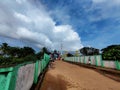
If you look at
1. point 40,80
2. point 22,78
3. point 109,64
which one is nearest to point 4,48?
point 109,64

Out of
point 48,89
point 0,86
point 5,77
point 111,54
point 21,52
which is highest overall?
point 21,52

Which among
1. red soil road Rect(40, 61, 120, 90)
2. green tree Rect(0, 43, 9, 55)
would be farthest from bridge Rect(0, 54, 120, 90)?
green tree Rect(0, 43, 9, 55)

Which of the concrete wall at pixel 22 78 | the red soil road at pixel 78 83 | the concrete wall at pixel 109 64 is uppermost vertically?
the concrete wall at pixel 109 64

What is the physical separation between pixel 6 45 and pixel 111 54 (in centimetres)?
6959

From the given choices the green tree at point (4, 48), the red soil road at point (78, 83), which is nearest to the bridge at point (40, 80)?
the red soil road at point (78, 83)

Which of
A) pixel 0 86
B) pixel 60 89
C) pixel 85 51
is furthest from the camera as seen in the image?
pixel 85 51

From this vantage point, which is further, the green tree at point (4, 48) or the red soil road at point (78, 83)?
the green tree at point (4, 48)

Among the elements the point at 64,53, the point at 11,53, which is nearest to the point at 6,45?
the point at 11,53

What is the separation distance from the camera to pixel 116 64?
18.2 m

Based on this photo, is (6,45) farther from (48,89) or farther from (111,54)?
(48,89)

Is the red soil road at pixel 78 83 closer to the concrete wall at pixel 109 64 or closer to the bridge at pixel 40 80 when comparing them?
the bridge at pixel 40 80

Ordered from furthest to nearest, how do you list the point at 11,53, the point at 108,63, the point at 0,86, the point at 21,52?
the point at 21,52 < the point at 11,53 < the point at 108,63 < the point at 0,86

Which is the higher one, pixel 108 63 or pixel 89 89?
pixel 108 63

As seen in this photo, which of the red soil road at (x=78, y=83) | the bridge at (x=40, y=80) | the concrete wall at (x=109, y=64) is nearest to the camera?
the bridge at (x=40, y=80)
